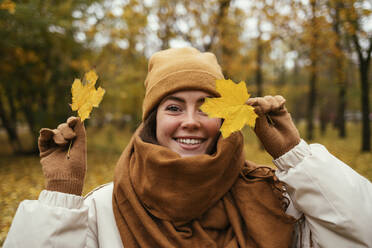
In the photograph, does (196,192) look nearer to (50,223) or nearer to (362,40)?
(50,223)

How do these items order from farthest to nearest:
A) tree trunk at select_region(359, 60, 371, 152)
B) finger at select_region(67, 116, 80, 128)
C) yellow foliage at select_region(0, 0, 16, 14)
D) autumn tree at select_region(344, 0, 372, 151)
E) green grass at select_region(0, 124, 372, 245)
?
tree trunk at select_region(359, 60, 371, 152) < autumn tree at select_region(344, 0, 372, 151) < yellow foliage at select_region(0, 0, 16, 14) < green grass at select_region(0, 124, 372, 245) < finger at select_region(67, 116, 80, 128)

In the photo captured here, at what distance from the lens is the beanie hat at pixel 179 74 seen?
1.61 meters

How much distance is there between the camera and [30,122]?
10242mm

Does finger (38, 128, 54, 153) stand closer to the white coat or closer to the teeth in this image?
the white coat

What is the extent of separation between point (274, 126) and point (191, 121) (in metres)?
0.46

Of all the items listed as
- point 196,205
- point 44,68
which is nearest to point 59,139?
point 196,205

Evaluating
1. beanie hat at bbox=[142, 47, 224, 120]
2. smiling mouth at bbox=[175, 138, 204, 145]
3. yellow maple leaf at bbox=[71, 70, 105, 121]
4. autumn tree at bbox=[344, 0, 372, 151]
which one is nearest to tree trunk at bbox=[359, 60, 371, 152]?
autumn tree at bbox=[344, 0, 372, 151]

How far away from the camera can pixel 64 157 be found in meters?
1.40

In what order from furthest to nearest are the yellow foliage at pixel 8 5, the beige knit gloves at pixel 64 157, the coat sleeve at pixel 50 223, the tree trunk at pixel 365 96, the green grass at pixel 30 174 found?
the tree trunk at pixel 365 96 → the yellow foliage at pixel 8 5 → the green grass at pixel 30 174 → the beige knit gloves at pixel 64 157 → the coat sleeve at pixel 50 223

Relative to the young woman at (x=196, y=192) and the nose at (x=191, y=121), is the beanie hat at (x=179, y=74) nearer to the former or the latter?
the young woman at (x=196, y=192)

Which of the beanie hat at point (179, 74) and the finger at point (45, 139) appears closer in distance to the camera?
the finger at point (45, 139)

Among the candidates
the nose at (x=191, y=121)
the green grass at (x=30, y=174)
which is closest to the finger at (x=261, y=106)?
the nose at (x=191, y=121)

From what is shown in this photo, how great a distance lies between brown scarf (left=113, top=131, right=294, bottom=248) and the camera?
1415 millimetres

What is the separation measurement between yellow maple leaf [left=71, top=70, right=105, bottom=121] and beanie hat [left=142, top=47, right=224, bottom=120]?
383 millimetres
